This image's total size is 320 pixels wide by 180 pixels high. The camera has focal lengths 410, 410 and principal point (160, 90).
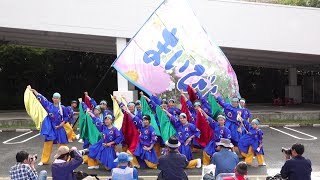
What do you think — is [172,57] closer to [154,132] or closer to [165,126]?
[165,126]

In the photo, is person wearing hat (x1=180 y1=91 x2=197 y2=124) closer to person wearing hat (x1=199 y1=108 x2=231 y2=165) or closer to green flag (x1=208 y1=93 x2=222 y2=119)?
green flag (x1=208 y1=93 x2=222 y2=119)

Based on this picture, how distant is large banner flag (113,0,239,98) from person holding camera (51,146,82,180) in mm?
4317

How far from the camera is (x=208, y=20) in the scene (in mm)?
17328

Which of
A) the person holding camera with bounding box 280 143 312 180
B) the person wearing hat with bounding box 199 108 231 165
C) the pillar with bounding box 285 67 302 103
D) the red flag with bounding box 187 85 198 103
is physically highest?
the pillar with bounding box 285 67 302 103

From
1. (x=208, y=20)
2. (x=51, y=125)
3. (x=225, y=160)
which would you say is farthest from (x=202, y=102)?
(x=208, y=20)

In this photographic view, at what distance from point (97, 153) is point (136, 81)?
6.21 ft

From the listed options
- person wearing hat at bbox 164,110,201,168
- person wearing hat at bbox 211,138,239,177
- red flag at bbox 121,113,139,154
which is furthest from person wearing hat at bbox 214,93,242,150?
person wearing hat at bbox 211,138,239,177

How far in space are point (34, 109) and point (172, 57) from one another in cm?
364

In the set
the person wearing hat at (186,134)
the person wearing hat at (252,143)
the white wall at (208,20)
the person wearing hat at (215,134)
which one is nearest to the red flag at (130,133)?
the person wearing hat at (186,134)

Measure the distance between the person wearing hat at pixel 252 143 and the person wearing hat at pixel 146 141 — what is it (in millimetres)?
2149

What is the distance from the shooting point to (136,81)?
967 centimetres

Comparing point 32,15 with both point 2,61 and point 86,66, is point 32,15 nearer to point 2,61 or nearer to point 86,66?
point 2,61

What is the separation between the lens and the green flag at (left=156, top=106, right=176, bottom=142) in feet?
32.9

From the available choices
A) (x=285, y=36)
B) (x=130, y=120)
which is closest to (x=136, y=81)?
(x=130, y=120)
